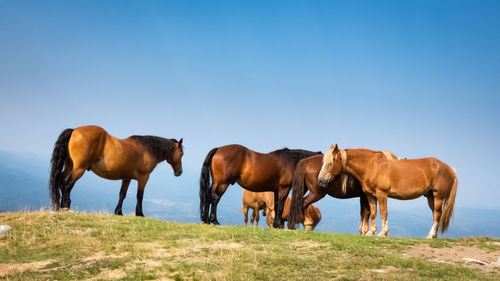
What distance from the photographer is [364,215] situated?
13.7 meters

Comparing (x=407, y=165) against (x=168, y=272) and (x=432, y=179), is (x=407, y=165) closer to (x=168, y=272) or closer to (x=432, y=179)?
(x=432, y=179)

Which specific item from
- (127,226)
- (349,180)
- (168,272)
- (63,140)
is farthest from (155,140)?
(168,272)

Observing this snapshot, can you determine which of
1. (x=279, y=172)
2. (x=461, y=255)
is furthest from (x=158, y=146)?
(x=461, y=255)

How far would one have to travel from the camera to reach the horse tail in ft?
40.2

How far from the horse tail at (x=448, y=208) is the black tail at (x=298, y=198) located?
12.9 feet

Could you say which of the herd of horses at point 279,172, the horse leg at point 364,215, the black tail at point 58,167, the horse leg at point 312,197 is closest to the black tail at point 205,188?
the herd of horses at point 279,172

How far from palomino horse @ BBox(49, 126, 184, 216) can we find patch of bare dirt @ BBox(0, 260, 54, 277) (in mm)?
4242

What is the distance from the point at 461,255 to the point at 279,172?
22.5 feet

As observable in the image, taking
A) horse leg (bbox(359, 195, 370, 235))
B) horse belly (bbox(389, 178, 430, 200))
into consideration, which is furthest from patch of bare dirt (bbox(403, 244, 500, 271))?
horse leg (bbox(359, 195, 370, 235))

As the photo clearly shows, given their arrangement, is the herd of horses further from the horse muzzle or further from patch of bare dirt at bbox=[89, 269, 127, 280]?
patch of bare dirt at bbox=[89, 269, 127, 280]

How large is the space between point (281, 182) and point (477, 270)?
7.74m

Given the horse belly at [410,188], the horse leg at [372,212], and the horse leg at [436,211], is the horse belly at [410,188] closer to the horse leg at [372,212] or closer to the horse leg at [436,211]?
the horse leg at [436,211]

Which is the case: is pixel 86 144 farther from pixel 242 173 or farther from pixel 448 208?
pixel 448 208

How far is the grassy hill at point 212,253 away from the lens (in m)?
8.30
